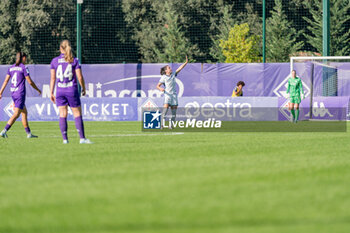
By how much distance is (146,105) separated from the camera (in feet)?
97.7

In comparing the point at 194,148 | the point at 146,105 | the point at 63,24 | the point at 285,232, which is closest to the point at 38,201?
the point at 285,232

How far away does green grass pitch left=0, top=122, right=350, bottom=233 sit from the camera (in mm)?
5281

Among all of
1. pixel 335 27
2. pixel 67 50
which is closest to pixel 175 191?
pixel 67 50

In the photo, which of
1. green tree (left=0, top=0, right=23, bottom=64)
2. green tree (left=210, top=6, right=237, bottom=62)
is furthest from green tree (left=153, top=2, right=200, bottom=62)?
green tree (left=0, top=0, right=23, bottom=64)

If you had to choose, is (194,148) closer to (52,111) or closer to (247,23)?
(52,111)

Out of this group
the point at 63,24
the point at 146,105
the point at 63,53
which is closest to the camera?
the point at 63,53

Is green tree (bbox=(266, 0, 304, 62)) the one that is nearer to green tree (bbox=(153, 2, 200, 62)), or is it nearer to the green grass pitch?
green tree (bbox=(153, 2, 200, 62))

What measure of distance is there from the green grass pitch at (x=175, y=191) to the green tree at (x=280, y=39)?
49176 millimetres

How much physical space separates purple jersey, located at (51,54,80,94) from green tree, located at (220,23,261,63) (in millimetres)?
46126

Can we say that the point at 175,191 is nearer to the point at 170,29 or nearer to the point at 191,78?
the point at 191,78

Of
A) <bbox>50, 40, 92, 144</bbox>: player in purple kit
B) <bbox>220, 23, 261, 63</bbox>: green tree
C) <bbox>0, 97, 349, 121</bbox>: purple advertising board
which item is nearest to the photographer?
<bbox>50, 40, 92, 144</bbox>: player in purple kit

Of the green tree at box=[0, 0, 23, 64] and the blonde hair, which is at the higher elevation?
the green tree at box=[0, 0, 23, 64]

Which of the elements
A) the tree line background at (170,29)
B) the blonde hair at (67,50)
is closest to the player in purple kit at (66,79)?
the blonde hair at (67,50)

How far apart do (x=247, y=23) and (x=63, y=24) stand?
15.7m
